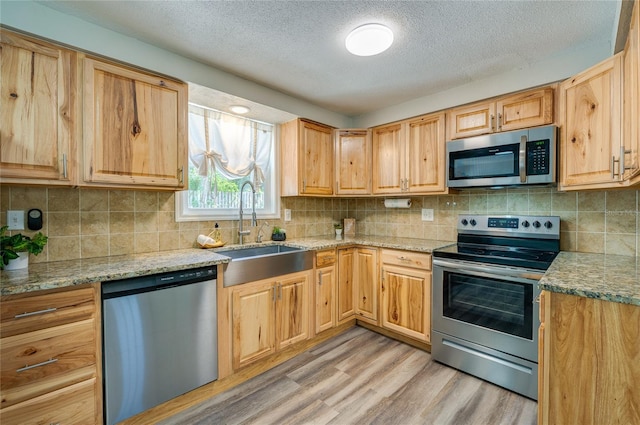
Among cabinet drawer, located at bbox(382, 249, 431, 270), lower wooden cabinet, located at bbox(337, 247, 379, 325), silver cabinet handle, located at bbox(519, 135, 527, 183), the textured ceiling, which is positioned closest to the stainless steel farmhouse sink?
lower wooden cabinet, located at bbox(337, 247, 379, 325)

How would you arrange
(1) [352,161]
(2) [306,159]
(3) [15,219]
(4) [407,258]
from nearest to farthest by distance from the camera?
1. (3) [15,219]
2. (4) [407,258]
3. (2) [306,159]
4. (1) [352,161]

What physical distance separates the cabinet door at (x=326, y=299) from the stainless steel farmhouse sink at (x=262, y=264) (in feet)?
0.69

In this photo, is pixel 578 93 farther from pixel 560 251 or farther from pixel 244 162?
pixel 244 162

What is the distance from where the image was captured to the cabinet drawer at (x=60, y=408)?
1.30 metres

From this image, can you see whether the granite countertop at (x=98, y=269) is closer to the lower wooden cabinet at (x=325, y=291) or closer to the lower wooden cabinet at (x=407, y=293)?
the lower wooden cabinet at (x=325, y=291)

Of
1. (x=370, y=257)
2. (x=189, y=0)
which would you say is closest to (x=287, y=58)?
(x=189, y=0)

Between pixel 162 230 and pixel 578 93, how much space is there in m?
3.12

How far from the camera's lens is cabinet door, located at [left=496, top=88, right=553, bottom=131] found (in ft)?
6.91

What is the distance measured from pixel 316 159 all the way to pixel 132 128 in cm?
170

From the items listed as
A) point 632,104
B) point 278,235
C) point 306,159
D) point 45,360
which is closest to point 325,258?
point 278,235

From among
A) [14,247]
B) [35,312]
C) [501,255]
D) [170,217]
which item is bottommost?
[35,312]

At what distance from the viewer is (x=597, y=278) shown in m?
1.35

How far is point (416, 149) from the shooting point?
9.33 ft

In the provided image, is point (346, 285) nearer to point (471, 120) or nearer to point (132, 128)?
point (471, 120)
